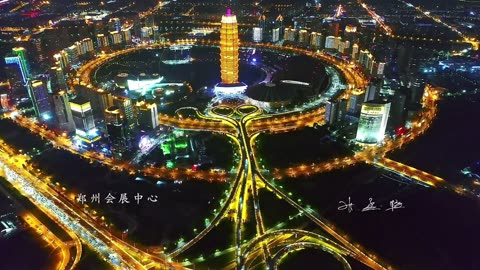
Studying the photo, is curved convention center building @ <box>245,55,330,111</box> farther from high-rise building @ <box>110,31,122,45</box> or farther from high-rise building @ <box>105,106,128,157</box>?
high-rise building @ <box>110,31,122,45</box>

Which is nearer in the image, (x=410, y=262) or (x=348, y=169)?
(x=410, y=262)

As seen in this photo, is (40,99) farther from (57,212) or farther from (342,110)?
(342,110)

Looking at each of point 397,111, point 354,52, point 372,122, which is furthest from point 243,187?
point 354,52

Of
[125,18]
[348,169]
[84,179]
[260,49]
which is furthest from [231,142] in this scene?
[125,18]

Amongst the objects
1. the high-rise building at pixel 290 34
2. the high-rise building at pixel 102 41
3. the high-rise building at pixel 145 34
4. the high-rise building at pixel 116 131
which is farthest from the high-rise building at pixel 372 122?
the high-rise building at pixel 102 41

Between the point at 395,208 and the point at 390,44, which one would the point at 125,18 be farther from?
the point at 395,208

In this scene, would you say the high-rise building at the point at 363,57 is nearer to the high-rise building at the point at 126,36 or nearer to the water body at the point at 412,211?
the water body at the point at 412,211
